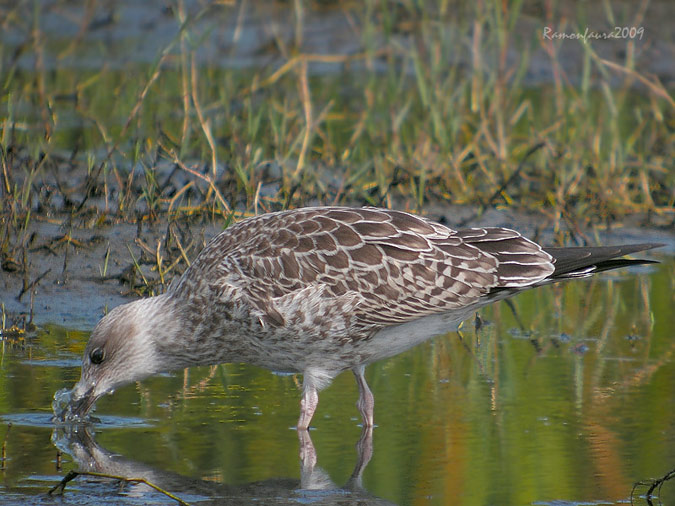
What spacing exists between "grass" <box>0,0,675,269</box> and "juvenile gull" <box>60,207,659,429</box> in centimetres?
204

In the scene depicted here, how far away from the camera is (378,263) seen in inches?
249

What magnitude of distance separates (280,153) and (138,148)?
1254mm

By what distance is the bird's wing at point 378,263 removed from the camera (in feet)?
20.5

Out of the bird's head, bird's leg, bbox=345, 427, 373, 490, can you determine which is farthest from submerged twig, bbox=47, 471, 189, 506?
the bird's head

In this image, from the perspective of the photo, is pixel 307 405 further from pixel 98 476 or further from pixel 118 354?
pixel 98 476

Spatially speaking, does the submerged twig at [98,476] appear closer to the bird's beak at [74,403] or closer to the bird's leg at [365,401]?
the bird's beak at [74,403]

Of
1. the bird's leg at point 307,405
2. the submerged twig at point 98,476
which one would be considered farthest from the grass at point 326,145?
the submerged twig at point 98,476

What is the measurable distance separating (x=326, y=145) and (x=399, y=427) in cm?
527

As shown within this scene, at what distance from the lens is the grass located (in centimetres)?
927

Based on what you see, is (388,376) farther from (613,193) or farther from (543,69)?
(543,69)

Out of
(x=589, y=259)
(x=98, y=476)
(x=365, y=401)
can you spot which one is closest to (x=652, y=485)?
(x=589, y=259)

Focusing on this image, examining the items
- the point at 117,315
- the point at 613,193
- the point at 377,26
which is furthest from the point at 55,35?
the point at 117,315

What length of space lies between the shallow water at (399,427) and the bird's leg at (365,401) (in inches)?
3.1

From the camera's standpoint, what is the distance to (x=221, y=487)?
515 cm
